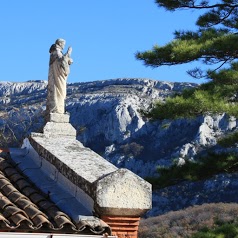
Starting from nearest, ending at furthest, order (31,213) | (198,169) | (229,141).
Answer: (31,213) < (198,169) < (229,141)

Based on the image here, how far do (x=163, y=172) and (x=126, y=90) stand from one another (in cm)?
9150

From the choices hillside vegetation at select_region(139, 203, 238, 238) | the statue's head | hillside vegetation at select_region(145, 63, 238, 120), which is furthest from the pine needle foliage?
hillside vegetation at select_region(139, 203, 238, 238)

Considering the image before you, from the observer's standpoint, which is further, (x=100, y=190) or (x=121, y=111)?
(x=121, y=111)

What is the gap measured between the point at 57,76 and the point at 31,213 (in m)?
2.26

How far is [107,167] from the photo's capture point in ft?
21.1

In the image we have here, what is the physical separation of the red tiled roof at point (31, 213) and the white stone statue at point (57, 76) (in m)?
1.36

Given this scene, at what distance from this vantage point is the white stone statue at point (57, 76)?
7445mm

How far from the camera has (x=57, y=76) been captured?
24.6ft

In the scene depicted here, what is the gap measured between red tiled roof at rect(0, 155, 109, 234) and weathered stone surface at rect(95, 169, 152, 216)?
0.60ft

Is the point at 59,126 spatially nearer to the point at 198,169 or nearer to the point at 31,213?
the point at 31,213

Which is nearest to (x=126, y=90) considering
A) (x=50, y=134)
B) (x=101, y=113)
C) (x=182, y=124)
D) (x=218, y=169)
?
(x=101, y=113)

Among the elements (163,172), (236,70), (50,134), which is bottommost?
(163,172)

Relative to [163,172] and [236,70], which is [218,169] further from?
[236,70]

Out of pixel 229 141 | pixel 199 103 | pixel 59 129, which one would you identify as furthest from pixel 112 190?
pixel 229 141
